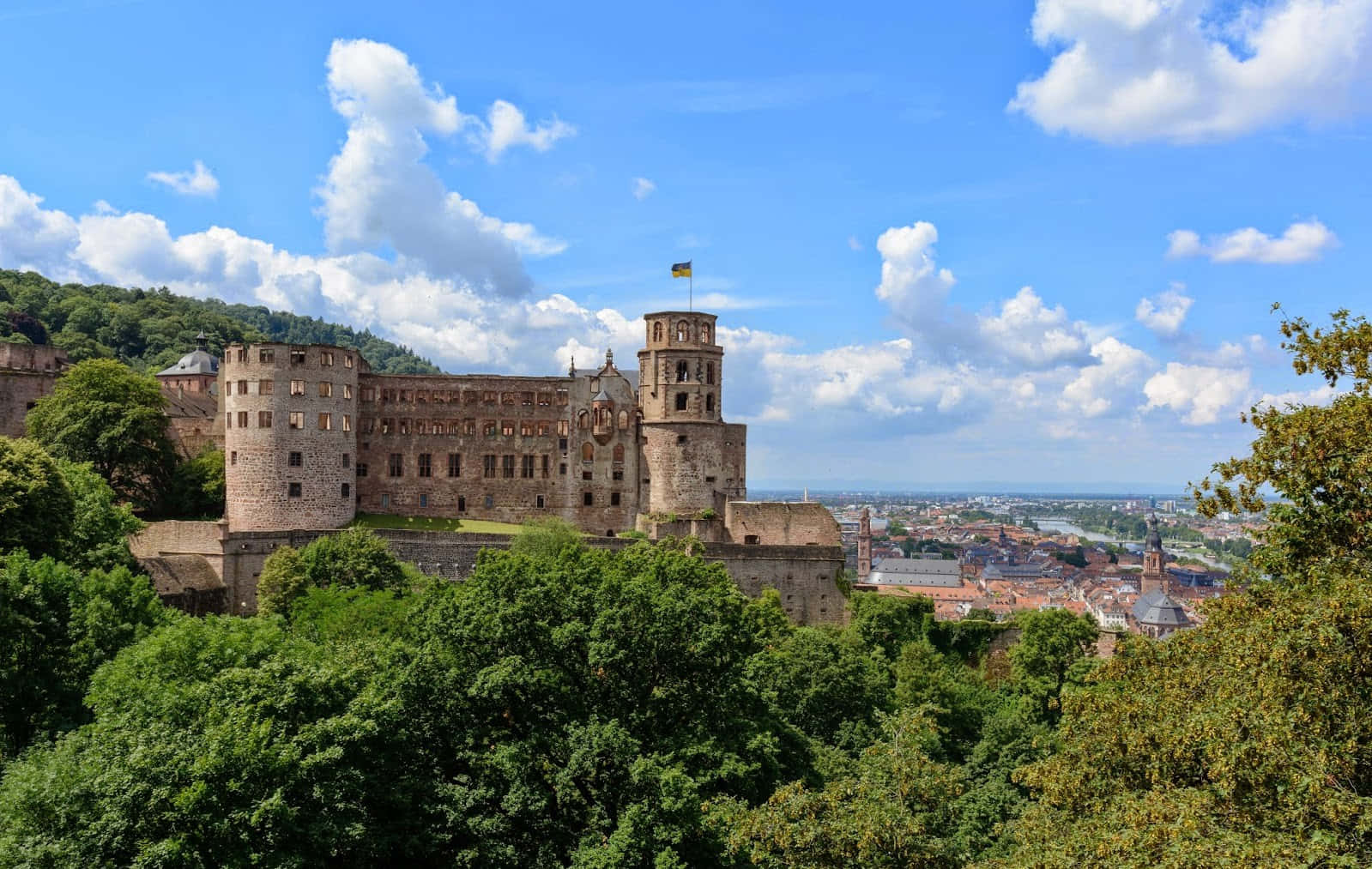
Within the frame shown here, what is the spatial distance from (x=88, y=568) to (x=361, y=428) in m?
28.7

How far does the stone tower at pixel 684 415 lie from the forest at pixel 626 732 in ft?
110

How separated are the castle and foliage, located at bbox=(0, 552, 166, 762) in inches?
1026

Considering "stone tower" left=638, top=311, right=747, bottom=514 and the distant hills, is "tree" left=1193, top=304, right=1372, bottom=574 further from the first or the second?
the distant hills

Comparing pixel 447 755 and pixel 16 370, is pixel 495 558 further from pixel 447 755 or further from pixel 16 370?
pixel 16 370

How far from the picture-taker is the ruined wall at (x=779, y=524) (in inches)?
2731

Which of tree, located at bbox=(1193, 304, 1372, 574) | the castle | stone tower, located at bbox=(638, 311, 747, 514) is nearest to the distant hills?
the castle

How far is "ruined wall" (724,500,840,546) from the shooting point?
69.4 meters

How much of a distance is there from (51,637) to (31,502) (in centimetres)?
1015

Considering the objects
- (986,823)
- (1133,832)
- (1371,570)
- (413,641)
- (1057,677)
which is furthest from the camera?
(1057,677)

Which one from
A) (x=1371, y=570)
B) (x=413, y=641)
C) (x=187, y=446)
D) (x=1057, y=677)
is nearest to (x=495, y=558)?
(x=413, y=641)

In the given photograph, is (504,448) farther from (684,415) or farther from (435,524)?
(684,415)

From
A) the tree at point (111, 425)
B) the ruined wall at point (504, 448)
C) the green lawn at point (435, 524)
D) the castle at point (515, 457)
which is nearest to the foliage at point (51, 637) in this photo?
the castle at point (515, 457)

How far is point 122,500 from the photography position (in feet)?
215

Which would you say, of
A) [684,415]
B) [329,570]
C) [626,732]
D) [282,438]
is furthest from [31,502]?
[684,415]
